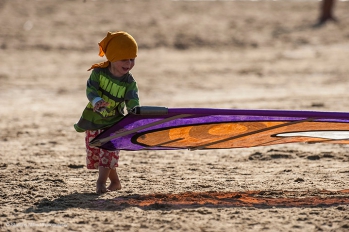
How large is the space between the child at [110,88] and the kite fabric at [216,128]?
0.43ft

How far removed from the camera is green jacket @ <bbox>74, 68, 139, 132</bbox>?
5.59 metres

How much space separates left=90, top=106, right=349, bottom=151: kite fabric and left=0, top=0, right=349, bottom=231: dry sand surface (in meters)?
0.40

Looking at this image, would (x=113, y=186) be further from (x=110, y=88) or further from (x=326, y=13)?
(x=326, y=13)

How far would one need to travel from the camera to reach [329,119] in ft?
19.2

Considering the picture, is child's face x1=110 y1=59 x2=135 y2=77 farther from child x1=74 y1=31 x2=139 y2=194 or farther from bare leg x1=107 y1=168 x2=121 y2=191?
bare leg x1=107 y1=168 x2=121 y2=191

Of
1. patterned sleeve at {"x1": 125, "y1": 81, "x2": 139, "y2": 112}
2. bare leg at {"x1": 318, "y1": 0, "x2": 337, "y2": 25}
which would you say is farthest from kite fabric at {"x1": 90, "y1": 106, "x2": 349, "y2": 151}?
bare leg at {"x1": 318, "y1": 0, "x2": 337, "y2": 25}

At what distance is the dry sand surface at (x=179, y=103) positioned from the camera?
5156mm

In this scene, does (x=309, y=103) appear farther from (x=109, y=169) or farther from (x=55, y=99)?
(x=109, y=169)

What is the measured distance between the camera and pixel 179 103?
525 inches

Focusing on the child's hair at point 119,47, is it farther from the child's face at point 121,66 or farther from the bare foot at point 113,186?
the bare foot at point 113,186

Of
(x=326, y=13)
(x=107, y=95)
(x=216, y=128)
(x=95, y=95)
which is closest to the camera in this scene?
(x=95, y=95)

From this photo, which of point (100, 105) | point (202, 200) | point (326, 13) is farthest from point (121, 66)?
point (326, 13)

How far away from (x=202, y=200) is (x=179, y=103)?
780 cm

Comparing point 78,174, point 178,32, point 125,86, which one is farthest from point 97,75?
point 178,32
